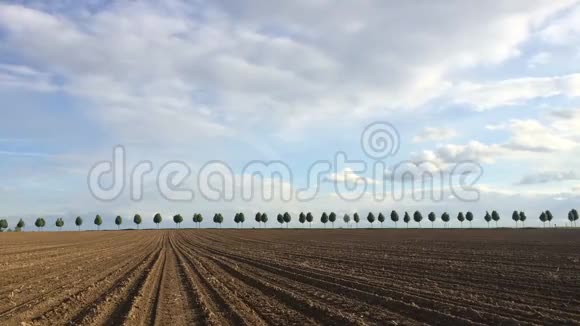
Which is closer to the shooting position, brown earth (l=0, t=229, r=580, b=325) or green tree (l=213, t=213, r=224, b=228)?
brown earth (l=0, t=229, r=580, b=325)

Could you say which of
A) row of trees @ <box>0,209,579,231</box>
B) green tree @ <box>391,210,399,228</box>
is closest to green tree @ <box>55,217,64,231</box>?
row of trees @ <box>0,209,579,231</box>

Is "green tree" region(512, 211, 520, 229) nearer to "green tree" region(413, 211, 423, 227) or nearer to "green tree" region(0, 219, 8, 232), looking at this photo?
"green tree" region(413, 211, 423, 227)

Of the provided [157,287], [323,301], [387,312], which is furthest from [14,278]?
[387,312]

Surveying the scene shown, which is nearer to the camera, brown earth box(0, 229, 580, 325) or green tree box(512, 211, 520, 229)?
brown earth box(0, 229, 580, 325)

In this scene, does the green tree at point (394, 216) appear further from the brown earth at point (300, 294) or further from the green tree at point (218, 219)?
the brown earth at point (300, 294)

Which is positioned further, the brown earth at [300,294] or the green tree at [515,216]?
the green tree at [515,216]

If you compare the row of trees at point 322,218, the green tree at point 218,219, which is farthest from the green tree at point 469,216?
the green tree at point 218,219

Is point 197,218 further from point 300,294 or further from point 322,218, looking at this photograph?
point 300,294

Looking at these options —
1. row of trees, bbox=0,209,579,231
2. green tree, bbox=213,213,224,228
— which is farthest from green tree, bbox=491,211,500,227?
green tree, bbox=213,213,224,228

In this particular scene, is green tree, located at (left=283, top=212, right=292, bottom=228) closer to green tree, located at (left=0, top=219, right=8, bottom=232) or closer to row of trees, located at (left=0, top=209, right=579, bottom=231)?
row of trees, located at (left=0, top=209, right=579, bottom=231)

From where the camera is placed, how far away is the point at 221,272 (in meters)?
22.3

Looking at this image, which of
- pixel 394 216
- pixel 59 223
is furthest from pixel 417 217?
pixel 59 223

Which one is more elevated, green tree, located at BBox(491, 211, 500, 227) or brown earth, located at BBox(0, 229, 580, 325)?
green tree, located at BBox(491, 211, 500, 227)

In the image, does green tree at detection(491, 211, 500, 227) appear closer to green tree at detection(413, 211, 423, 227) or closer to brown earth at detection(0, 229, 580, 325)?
green tree at detection(413, 211, 423, 227)
